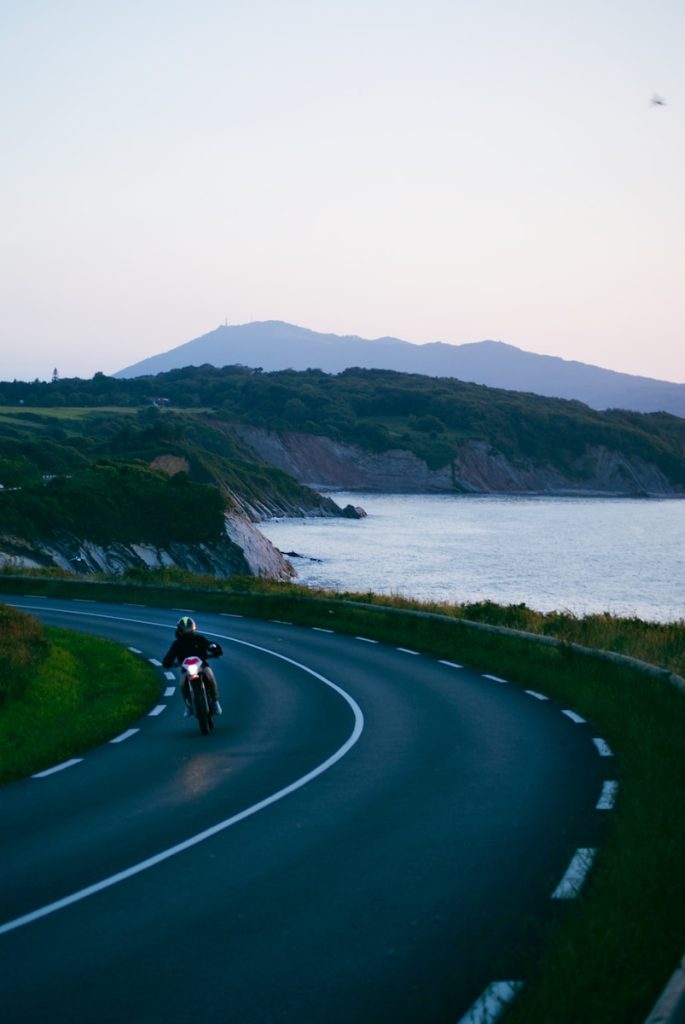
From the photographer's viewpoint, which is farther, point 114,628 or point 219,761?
point 114,628

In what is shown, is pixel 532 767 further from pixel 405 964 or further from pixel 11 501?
pixel 11 501

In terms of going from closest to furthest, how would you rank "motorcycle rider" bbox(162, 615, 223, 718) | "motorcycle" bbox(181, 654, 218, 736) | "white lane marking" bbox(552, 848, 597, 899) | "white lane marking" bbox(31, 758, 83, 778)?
"white lane marking" bbox(552, 848, 597, 899), "white lane marking" bbox(31, 758, 83, 778), "motorcycle" bbox(181, 654, 218, 736), "motorcycle rider" bbox(162, 615, 223, 718)

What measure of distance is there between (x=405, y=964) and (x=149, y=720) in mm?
11739

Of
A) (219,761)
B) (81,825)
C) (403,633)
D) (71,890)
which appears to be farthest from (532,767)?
(403,633)

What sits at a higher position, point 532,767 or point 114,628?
point 532,767

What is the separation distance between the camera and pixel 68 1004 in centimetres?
641

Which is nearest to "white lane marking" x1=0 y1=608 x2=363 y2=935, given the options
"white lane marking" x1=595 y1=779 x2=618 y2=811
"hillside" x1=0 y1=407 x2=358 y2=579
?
"white lane marking" x1=595 y1=779 x2=618 y2=811

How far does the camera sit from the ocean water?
66.5 m

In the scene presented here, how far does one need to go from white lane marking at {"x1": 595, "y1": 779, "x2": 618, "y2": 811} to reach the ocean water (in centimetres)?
3383

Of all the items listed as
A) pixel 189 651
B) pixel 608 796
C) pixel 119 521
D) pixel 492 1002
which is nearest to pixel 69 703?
pixel 189 651

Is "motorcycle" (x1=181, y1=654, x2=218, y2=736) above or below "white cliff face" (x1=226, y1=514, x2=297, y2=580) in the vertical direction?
above

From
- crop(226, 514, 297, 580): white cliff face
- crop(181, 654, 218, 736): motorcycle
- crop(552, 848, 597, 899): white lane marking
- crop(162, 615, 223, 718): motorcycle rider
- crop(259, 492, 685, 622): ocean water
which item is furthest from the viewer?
crop(226, 514, 297, 580): white cliff face

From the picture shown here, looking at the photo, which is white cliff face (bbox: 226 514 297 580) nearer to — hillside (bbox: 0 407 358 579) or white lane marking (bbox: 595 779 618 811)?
hillside (bbox: 0 407 358 579)

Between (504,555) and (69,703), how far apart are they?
74740 mm
